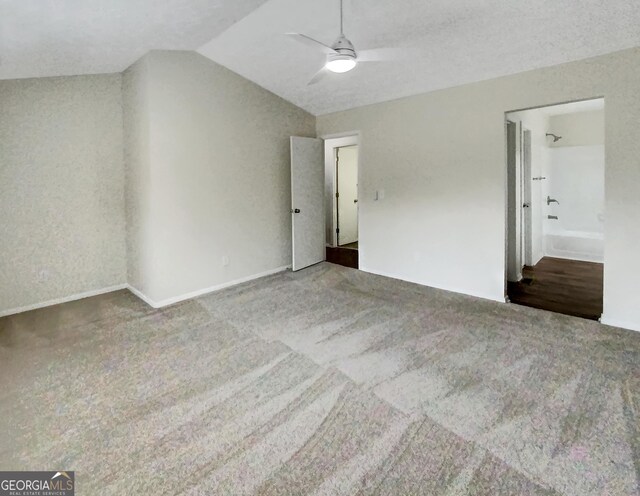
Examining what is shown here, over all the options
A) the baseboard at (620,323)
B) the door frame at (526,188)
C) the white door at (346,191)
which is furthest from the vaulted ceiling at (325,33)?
the white door at (346,191)

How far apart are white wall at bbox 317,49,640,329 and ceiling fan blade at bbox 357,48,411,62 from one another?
2.69ft

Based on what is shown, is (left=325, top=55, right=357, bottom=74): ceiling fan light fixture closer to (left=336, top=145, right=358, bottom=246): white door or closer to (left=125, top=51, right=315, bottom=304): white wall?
(left=125, top=51, right=315, bottom=304): white wall

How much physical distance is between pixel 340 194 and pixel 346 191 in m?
0.19

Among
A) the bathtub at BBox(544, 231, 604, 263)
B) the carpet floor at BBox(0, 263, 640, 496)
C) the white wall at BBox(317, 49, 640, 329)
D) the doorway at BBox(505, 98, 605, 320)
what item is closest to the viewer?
the carpet floor at BBox(0, 263, 640, 496)

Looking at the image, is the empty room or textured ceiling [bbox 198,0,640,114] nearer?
the empty room

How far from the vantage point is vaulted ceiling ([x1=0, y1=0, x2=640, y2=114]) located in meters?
2.63

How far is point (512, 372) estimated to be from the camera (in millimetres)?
2439

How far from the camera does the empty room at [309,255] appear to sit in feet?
5.83

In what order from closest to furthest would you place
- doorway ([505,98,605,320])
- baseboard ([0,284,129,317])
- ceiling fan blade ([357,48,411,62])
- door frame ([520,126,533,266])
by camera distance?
1. ceiling fan blade ([357,48,411,62])
2. baseboard ([0,284,129,317])
3. doorway ([505,98,605,320])
4. door frame ([520,126,533,266])

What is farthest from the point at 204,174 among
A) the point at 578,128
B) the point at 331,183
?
the point at 578,128

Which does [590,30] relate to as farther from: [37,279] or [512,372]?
[37,279]

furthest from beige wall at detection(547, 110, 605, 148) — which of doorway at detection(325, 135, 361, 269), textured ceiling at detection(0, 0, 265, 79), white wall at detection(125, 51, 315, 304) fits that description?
textured ceiling at detection(0, 0, 265, 79)

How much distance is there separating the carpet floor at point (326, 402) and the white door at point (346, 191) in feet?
13.4

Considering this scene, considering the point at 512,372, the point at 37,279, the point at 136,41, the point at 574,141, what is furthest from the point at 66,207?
the point at 574,141
